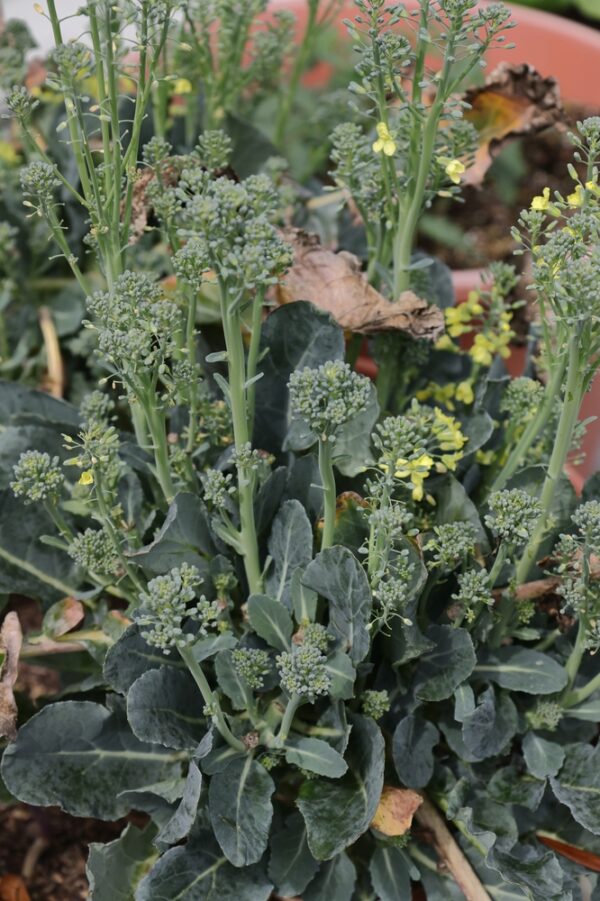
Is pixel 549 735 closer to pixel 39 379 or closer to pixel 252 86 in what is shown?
pixel 39 379

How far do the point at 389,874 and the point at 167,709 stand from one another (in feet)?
0.89

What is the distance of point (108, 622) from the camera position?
1078 mm

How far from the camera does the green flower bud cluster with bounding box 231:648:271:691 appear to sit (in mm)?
949

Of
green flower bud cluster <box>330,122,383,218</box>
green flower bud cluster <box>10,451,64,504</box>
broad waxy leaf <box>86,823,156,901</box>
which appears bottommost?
broad waxy leaf <box>86,823,156,901</box>

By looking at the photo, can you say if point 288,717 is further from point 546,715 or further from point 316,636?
point 546,715

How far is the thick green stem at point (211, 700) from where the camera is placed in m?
0.87

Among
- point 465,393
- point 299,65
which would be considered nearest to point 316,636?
point 465,393

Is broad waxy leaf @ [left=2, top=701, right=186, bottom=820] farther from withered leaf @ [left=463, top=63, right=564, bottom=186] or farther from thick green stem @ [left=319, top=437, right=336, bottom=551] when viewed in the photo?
withered leaf @ [left=463, top=63, right=564, bottom=186]

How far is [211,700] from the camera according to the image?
0.93 meters

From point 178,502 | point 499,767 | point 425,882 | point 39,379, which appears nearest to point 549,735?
point 499,767

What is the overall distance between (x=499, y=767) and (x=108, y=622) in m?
0.45

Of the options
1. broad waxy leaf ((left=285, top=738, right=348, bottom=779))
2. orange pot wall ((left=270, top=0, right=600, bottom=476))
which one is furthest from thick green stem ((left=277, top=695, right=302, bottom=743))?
orange pot wall ((left=270, top=0, right=600, bottom=476))

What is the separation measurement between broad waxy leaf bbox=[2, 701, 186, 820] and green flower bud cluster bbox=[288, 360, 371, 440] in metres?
0.42

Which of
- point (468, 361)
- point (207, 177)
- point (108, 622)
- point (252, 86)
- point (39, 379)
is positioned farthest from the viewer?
point (252, 86)
